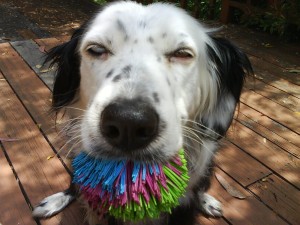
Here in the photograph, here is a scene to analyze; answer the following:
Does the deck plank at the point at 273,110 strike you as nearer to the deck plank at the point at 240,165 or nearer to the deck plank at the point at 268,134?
the deck plank at the point at 268,134

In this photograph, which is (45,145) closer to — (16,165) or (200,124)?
(16,165)

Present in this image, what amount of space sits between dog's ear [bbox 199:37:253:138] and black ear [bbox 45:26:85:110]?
2.75ft

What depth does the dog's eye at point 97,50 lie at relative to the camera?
1809mm

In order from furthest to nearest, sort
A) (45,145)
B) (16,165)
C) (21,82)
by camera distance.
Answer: (21,82) < (45,145) < (16,165)

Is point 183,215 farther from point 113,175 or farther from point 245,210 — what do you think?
point 113,175

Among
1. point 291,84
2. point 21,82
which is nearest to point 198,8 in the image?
point 291,84

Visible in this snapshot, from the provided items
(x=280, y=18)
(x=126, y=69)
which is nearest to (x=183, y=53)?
(x=126, y=69)

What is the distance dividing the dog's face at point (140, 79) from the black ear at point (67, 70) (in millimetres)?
115

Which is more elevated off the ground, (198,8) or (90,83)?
(90,83)

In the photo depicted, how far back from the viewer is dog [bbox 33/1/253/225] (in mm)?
1421

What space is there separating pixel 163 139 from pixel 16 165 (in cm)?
169

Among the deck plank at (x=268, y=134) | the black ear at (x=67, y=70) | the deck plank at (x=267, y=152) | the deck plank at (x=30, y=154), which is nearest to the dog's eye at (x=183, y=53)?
the black ear at (x=67, y=70)

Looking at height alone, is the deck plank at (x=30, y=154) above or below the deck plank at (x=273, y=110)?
below

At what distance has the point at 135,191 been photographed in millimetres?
1425
